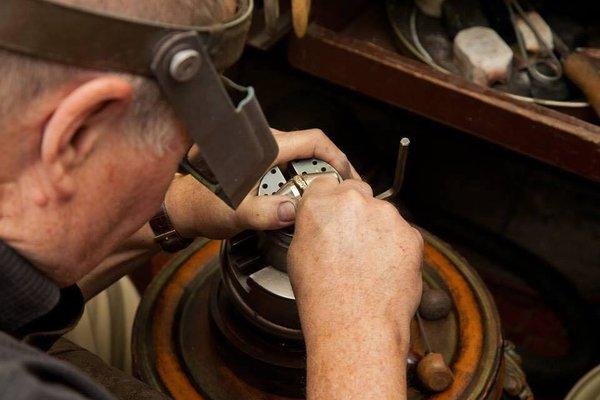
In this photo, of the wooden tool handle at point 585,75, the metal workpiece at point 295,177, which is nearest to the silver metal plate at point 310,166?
the metal workpiece at point 295,177

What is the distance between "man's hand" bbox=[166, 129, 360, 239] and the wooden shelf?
383mm

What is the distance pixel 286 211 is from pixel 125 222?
23 cm

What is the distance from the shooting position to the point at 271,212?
0.97m

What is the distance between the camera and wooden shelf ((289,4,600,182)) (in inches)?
52.2

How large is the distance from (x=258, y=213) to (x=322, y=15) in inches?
28.9

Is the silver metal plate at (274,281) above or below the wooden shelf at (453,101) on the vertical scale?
above

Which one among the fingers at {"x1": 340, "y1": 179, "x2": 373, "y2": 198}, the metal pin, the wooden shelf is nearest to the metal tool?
the wooden shelf

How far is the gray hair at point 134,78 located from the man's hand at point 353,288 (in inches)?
A: 9.9

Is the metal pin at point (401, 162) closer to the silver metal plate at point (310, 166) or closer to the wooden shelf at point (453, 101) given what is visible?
the silver metal plate at point (310, 166)

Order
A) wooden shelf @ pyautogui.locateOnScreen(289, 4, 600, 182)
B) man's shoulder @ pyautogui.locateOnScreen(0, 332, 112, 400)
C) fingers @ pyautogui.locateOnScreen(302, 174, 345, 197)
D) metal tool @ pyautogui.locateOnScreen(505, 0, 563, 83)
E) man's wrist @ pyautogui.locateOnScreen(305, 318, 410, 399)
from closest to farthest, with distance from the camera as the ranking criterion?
man's shoulder @ pyautogui.locateOnScreen(0, 332, 112, 400), man's wrist @ pyautogui.locateOnScreen(305, 318, 410, 399), fingers @ pyautogui.locateOnScreen(302, 174, 345, 197), wooden shelf @ pyautogui.locateOnScreen(289, 4, 600, 182), metal tool @ pyautogui.locateOnScreen(505, 0, 563, 83)

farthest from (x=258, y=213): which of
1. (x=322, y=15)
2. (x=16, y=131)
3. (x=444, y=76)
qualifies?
(x=322, y=15)

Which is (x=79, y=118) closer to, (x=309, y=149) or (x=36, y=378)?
(x=36, y=378)

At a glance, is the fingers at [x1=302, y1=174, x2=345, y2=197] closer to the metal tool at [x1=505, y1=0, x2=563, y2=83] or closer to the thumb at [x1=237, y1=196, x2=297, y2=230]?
the thumb at [x1=237, y1=196, x2=297, y2=230]

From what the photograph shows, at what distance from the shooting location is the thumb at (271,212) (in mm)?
966
